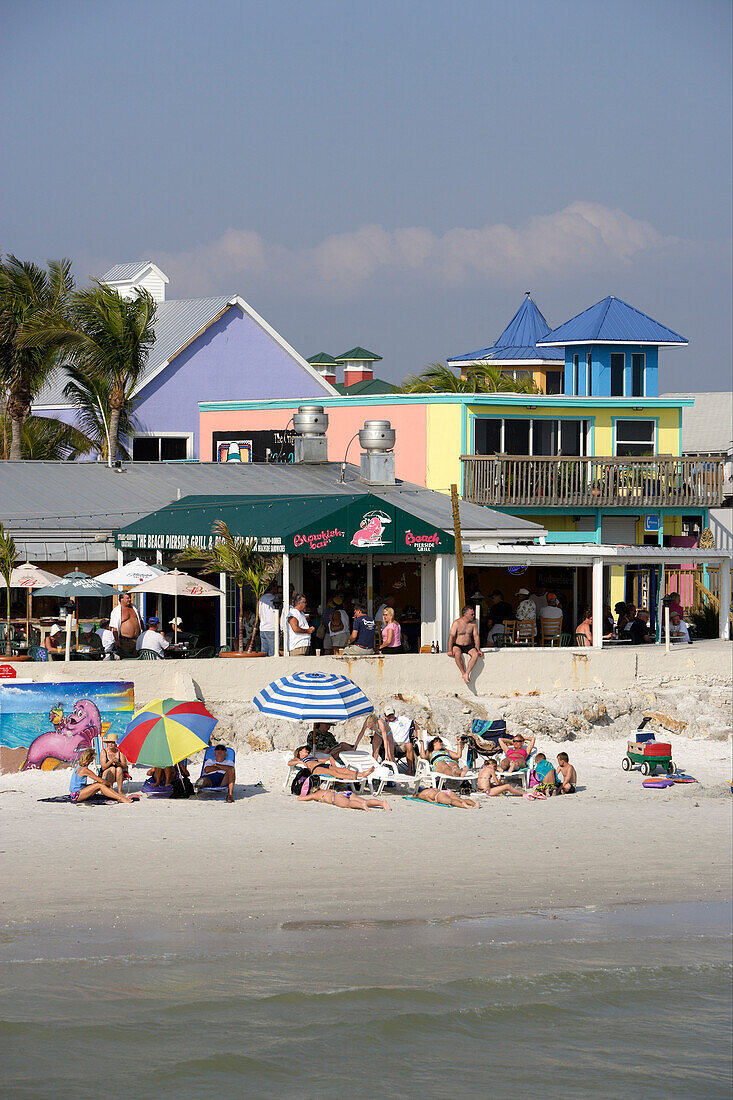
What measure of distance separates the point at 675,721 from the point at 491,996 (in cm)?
1032

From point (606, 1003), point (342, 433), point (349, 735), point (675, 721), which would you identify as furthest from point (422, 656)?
point (342, 433)

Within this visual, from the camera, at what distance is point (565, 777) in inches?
785

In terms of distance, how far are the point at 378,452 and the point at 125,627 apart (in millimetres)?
7994

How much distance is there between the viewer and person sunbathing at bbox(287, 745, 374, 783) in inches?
750

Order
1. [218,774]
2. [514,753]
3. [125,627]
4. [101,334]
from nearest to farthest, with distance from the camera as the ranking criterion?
[218,774]
[514,753]
[125,627]
[101,334]

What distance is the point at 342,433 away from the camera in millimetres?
37406

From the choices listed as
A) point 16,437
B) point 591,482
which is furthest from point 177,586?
point 16,437

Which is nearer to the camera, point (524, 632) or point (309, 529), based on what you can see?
point (309, 529)

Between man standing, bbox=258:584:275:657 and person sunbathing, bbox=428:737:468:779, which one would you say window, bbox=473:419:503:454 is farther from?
person sunbathing, bbox=428:737:468:779

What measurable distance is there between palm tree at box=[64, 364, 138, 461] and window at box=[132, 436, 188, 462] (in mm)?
335

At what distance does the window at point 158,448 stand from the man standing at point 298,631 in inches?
805

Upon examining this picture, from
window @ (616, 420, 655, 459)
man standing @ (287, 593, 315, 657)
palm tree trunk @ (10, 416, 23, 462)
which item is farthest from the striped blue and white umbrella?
palm tree trunk @ (10, 416, 23, 462)

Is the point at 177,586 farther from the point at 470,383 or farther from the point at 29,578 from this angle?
the point at 470,383

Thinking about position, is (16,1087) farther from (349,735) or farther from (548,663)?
(548,663)
